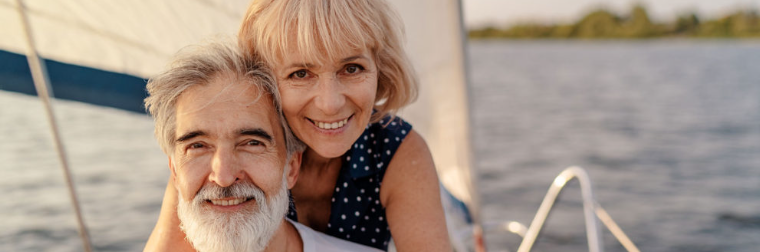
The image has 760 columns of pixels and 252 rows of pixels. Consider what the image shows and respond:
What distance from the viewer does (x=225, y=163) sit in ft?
5.23

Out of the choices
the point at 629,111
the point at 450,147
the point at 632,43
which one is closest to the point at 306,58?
the point at 450,147

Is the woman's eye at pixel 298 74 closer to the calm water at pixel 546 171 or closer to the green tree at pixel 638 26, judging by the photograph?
the calm water at pixel 546 171

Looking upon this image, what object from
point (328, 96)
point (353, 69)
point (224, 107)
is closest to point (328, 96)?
point (328, 96)

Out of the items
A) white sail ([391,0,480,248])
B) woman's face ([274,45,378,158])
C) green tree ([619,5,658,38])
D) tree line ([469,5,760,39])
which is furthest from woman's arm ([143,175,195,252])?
green tree ([619,5,658,38])

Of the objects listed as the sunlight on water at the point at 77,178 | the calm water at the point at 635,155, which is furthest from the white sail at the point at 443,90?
the calm water at the point at 635,155

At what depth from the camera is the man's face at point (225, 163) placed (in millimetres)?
1615

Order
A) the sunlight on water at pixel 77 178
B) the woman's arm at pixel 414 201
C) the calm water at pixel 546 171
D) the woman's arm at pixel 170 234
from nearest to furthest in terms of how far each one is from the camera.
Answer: the woman's arm at pixel 170 234 → the woman's arm at pixel 414 201 → the sunlight on water at pixel 77 178 → the calm water at pixel 546 171

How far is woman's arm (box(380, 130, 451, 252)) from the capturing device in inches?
76.3

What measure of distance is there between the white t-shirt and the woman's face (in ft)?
1.08

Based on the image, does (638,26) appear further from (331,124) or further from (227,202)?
(227,202)

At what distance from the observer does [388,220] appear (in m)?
2.03

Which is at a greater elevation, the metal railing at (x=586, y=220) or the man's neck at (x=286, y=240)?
the metal railing at (x=586, y=220)

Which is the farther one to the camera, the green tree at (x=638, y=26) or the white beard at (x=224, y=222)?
the green tree at (x=638, y=26)

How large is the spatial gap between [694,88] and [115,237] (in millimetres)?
23743
